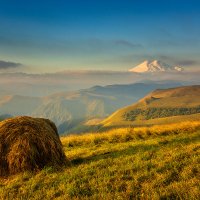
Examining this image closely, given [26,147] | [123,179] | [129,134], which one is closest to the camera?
[123,179]

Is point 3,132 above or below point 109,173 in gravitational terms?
above

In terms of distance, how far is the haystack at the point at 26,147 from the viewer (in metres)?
12.1

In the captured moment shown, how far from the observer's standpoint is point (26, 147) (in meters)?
12.2

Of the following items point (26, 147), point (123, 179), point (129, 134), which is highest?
point (26, 147)

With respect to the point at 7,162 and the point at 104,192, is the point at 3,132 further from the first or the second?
the point at 104,192

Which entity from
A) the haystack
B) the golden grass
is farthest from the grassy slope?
the golden grass

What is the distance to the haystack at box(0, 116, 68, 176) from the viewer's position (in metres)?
12.1

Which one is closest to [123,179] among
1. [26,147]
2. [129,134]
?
[26,147]

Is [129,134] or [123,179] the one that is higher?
[123,179]

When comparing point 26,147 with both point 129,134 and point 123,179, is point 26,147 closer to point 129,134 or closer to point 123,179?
point 123,179

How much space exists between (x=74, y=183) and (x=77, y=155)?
5.86 meters

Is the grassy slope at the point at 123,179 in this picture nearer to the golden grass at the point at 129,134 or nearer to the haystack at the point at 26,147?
the haystack at the point at 26,147

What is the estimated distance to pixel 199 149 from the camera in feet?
42.5

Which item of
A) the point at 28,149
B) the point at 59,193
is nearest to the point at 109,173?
the point at 59,193
